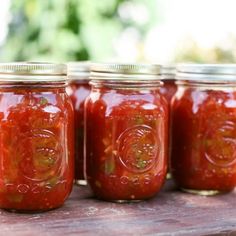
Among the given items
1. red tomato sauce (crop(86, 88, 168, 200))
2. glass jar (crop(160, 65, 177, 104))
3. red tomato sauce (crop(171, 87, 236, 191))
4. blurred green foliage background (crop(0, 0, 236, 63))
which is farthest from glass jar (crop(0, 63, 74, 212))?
blurred green foliage background (crop(0, 0, 236, 63))

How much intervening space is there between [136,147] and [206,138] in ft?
0.75

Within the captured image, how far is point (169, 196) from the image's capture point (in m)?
1.56

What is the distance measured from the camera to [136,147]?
1.43 m

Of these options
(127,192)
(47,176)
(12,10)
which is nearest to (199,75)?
(127,192)

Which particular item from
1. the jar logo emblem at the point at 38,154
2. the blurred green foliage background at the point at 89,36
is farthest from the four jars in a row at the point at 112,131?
the blurred green foliage background at the point at 89,36

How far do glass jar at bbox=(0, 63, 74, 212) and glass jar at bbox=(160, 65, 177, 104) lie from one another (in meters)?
0.51

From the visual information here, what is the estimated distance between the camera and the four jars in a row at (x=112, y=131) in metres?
1.31

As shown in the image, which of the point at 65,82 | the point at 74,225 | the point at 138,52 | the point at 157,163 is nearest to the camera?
the point at 74,225

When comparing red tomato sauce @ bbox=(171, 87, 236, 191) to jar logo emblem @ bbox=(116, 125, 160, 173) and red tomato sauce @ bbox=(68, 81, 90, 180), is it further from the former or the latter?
red tomato sauce @ bbox=(68, 81, 90, 180)

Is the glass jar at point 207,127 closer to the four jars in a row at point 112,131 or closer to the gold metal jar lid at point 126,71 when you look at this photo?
the four jars in a row at point 112,131

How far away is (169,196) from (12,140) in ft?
1.59

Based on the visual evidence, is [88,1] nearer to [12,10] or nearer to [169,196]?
[12,10]

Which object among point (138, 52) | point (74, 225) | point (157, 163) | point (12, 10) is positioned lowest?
point (74, 225)

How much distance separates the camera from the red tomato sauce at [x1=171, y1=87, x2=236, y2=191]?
1541 mm
